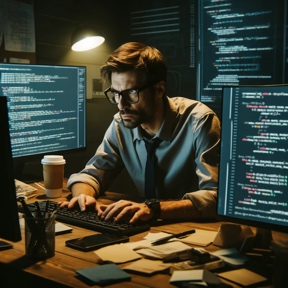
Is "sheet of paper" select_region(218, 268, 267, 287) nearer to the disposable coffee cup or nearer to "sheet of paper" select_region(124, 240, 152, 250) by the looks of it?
"sheet of paper" select_region(124, 240, 152, 250)

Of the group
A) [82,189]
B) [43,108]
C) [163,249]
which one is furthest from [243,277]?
[43,108]

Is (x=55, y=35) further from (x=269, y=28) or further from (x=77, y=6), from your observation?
(x=269, y=28)

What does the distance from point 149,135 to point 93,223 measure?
71 cm

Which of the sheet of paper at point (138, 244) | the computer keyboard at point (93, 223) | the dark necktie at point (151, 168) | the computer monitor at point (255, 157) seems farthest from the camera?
the dark necktie at point (151, 168)

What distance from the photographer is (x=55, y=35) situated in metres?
2.76

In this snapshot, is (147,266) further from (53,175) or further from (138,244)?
(53,175)

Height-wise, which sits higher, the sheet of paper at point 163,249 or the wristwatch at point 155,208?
the wristwatch at point 155,208

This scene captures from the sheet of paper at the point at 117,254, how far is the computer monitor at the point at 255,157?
0.85 ft

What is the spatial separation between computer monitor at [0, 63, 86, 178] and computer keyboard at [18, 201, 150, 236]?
20.2 inches

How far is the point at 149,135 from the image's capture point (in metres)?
2.16

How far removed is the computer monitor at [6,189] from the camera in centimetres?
110

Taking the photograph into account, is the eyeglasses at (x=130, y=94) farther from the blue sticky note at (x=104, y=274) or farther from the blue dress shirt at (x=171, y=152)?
the blue sticky note at (x=104, y=274)

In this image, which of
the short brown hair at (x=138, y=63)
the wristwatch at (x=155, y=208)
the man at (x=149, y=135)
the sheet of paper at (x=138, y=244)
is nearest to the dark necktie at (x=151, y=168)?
the man at (x=149, y=135)

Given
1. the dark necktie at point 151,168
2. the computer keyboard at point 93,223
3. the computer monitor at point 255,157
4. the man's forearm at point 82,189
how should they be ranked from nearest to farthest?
the computer monitor at point 255,157 → the computer keyboard at point 93,223 → the man's forearm at point 82,189 → the dark necktie at point 151,168
